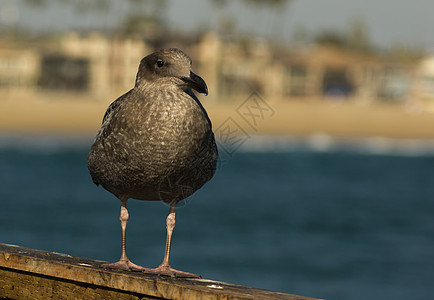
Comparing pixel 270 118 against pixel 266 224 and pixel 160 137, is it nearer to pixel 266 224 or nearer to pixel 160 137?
pixel 266 224

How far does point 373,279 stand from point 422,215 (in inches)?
598

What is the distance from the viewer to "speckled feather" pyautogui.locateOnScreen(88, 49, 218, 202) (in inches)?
183

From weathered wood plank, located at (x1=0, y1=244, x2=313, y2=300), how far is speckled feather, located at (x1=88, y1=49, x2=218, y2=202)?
0.60m

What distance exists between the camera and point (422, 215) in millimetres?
34562

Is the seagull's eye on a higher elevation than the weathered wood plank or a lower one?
higher

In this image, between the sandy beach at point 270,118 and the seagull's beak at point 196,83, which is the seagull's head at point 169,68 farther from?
the sandy beach at point 270,118

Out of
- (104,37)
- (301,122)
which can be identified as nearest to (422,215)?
(301,122)

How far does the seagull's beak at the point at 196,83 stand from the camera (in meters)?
4.65

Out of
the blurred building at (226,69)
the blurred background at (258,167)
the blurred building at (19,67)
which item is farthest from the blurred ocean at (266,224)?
the blurred building at (19,67)

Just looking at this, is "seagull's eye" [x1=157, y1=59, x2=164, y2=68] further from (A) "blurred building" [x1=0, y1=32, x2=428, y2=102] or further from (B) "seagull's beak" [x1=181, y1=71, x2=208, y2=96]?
(A) "blurred building" [x1=0, y1=32, x2=428, y2=102]

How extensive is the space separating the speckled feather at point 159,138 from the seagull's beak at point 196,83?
0.04 metres

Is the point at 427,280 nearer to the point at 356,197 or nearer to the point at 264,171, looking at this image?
the point at 356,197

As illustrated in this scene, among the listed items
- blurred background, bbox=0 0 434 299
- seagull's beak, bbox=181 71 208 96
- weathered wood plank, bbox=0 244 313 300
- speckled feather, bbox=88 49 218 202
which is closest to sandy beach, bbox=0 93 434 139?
blurred background, bbox=0 0 434 299

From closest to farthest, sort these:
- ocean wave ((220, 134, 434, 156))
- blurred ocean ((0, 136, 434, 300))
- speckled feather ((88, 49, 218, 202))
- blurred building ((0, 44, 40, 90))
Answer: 1. speckled feather ((88, 49, 218, 202))
2. blurred ocean ((0, 136, 434, 300))
3. ocean wave ((220, 134, 434, 156))
4. blurred building ((0, 44, 40, 90))
